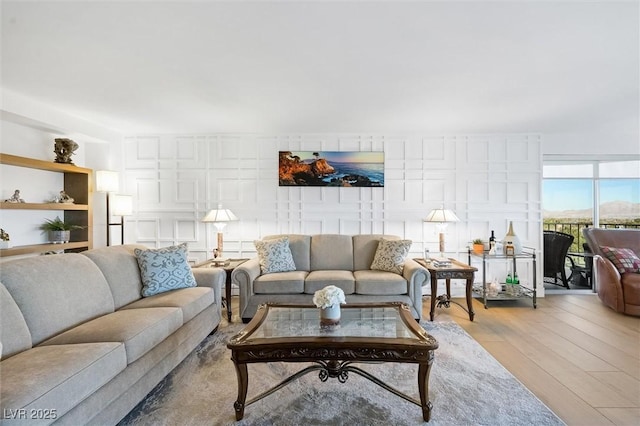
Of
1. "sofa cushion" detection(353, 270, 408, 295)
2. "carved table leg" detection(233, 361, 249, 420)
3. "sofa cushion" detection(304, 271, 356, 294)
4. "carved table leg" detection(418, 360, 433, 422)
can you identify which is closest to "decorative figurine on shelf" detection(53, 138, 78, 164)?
"sofa cushion" detection(304, 271, 356, 294)

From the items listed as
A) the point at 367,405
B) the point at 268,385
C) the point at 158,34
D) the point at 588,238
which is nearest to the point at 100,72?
the point at 158,34

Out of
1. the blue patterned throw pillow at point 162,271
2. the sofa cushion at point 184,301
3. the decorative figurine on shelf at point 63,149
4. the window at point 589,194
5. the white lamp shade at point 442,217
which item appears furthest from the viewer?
the window at point 589,194

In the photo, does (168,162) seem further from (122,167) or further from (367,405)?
(367,405)

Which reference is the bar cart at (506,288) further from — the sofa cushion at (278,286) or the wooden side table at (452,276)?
the sofa cushion at (278,286)

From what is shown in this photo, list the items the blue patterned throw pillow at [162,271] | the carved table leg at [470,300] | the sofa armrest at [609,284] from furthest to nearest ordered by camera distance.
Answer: the sofa armrest at [609,284] → the carved table leg at [470,300] → the blue patterned throw pillow at [162,271]

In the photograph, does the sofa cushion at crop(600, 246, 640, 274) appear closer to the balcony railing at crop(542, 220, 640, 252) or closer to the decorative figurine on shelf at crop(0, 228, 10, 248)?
the balcony railing at crop(542, 220, 640, 252)

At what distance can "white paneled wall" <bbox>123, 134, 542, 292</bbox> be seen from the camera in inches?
172

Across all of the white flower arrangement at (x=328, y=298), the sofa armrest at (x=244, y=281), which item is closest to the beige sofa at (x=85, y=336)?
the sofa armrest at (x=244, y=281)

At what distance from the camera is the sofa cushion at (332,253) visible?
12.4 ft

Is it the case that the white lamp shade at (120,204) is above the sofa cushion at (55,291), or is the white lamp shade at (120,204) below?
above

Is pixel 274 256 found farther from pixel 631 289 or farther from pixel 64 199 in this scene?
pixel 631 289

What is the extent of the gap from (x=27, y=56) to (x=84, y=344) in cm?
226

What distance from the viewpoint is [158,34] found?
1.95m

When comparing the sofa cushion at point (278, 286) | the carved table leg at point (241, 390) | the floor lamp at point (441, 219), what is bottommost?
the carved table leg at point (241, 390)
